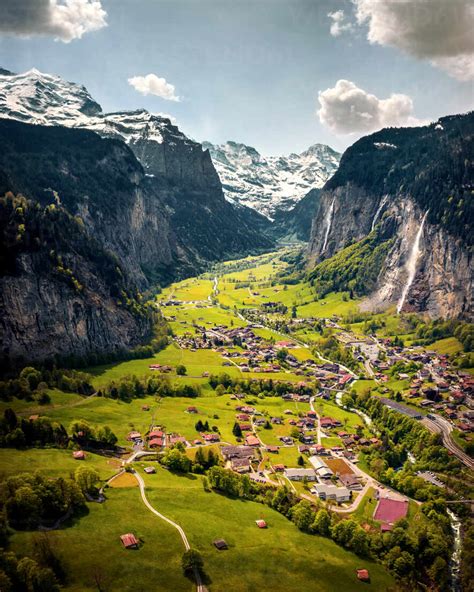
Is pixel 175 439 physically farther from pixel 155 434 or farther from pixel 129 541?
pixel 129 541

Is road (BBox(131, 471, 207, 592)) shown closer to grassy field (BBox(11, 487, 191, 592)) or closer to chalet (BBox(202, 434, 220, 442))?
grassy field (BBox(11, 487, 191, 592))

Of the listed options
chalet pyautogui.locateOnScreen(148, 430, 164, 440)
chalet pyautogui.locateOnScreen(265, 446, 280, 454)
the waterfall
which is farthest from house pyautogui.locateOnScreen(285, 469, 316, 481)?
chalet pyautogui.locateOnScreen(148, 430, 164, 440)

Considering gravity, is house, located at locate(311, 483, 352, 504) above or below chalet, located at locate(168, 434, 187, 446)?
below

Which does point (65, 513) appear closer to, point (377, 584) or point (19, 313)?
point (377, 584)

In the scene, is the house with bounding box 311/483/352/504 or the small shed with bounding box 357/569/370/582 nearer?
the small shed with bounding box 357/569/370/582

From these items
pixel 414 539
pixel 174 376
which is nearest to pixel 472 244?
pixel 174 376

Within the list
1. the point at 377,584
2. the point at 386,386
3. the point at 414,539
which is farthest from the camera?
the point at 386,386

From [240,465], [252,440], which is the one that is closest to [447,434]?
[252,440]
